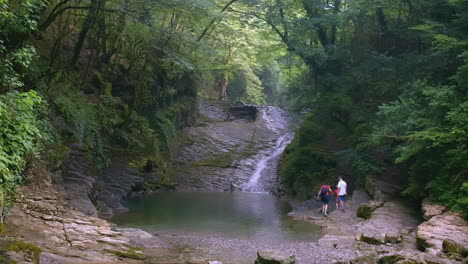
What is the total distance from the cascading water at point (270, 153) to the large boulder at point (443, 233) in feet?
47.5

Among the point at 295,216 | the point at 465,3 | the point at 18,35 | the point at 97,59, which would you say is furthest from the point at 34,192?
the point at 465,3

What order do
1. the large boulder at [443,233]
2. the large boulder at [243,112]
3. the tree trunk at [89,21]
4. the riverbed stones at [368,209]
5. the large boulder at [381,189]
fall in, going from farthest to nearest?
the large boulder at [243,112]
the large boulder at [381,189]
the riverbed stones at [368,209]
the tree trunk at [89,21]
the large boulder at [443,233]

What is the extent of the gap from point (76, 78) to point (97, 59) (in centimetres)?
385

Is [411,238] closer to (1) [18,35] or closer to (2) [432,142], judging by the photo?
(2) [432,142]

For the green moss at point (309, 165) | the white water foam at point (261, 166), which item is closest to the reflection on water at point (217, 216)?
the green moss at point (309, 165)

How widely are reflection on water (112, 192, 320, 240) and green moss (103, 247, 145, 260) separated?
12.6ft

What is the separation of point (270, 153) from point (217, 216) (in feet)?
46.5

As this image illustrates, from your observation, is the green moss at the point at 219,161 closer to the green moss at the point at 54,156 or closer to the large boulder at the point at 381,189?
the large boulder at the point at 381,189

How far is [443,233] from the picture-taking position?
1080cm

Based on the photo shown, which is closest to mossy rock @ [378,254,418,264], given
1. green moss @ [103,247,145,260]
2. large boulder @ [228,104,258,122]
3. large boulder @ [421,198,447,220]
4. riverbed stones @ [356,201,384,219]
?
large boulder @ [421,198,447,220]

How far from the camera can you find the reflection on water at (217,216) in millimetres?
13750

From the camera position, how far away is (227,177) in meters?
26.0

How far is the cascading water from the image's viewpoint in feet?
85.7

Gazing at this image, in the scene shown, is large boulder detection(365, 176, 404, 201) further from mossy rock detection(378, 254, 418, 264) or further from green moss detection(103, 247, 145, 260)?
green moss detection(103, 247, 145, 260)
